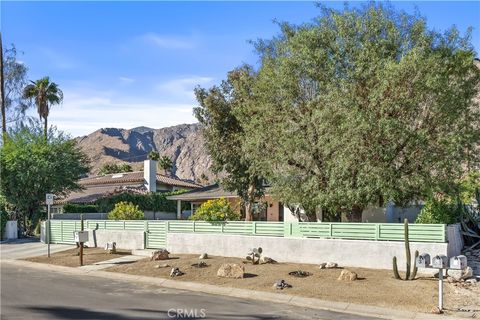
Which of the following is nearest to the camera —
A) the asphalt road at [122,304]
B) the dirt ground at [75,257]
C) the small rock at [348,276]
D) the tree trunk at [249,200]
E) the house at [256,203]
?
the asphalt road at [122,304]

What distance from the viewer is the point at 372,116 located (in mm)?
18828

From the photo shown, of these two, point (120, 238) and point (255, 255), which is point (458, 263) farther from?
point (120, 238)

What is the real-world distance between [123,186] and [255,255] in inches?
1300

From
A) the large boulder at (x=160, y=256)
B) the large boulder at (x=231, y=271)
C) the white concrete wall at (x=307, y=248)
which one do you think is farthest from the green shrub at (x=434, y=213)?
the large boulder at (x=160, y=256)

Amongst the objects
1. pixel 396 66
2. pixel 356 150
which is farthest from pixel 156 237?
pixel 396 66

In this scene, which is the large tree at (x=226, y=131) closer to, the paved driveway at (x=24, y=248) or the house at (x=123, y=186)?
the paved driveway at (x=24, y=248)

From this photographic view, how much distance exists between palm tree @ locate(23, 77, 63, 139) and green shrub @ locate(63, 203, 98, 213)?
383 inches

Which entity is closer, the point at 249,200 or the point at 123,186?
the point at 249,200

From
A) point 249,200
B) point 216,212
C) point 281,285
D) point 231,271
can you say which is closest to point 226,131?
point 249,200

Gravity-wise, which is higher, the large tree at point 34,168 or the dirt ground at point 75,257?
the large tree at point 34,168

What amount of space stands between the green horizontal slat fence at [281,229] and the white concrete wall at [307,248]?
1.26ft

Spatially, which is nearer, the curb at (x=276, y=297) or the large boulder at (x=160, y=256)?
the curb at (x=276, y=297)

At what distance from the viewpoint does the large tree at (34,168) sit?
34.3 meters

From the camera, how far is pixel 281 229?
67.4ft
